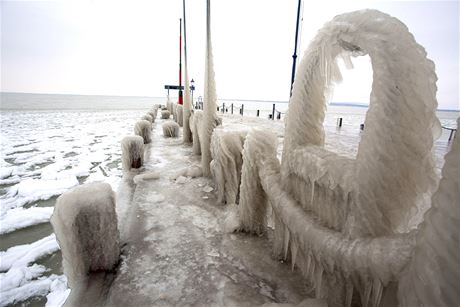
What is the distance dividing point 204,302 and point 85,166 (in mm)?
7438

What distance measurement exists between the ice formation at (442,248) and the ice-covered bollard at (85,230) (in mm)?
2257

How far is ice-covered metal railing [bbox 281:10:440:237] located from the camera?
122 centimetres

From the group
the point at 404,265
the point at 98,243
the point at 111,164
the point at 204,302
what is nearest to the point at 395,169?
the point at 404,265

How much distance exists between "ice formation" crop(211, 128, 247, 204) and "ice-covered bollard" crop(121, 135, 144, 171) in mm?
2526

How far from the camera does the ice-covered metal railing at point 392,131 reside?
4.01 feet

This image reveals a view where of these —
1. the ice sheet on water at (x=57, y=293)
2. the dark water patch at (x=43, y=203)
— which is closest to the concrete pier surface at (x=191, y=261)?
the ice sheet on water at (x=57, y=293)

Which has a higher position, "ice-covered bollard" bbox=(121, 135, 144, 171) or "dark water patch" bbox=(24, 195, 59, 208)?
"ice-covered bollard" bbox=(121, 135, 144, 171)

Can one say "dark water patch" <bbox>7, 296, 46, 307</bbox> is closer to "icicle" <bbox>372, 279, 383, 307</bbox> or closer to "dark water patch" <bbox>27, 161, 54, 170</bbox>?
"icicle" <bbox>372, 279, 383, 307</bbox>

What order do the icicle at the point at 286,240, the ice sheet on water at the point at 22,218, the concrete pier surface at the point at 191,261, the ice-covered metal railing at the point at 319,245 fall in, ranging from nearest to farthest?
1. the ice-covered metal railing at the point at 319,245
2. the concrete pier surface at the point at 191,261
3. the icicle at the point at 286,240
4. the ice sheet on water at the point at 22,218

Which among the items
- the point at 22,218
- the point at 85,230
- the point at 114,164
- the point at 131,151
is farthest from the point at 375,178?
the point at 114,164

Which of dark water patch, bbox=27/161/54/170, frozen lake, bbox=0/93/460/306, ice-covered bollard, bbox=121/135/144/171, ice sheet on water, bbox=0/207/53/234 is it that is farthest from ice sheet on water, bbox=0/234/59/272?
dark water patch, bbox=27/161/54/170

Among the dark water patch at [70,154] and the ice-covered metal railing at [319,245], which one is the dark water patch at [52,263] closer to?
Result: the ice-covered metal railing at [319,245]

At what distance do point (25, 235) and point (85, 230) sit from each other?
9.64ft

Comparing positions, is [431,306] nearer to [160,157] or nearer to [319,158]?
[319,158]
